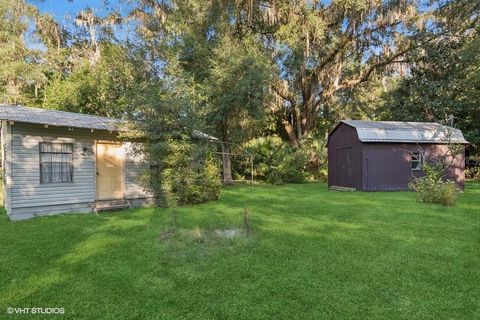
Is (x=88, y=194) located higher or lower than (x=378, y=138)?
lower

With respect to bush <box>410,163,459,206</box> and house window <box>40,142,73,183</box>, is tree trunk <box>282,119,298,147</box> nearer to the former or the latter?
bush <box>410,163,459,206</box>

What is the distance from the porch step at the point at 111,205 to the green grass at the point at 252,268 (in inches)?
66.7

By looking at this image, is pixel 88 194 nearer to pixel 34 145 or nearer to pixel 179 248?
pixel 34 145

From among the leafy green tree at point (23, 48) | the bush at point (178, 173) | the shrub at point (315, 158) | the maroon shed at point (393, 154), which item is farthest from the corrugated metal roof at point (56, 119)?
the shrub at point (315, 158)

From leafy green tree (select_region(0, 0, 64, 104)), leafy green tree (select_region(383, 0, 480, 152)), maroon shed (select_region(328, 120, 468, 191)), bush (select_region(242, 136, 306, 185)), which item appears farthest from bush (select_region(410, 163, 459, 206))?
leafy green tree (select_region(0, 0, 64, 104))

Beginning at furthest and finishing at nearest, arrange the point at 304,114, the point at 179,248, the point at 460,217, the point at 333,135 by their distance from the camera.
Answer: the point at 304,114, the point at 333,135, the point at 460,217, the point at 179,248

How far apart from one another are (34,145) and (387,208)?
918cm

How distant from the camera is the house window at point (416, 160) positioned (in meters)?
13.1

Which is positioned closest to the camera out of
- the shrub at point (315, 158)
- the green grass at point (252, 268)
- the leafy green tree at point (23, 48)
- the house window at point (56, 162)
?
the green grass at point (252, 268)

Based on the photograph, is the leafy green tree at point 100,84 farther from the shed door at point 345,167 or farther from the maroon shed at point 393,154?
the maroon shed at point 393,154

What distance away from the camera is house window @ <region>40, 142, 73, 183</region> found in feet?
27.4

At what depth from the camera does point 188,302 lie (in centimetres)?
332

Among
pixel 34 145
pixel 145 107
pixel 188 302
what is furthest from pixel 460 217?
pixel 34 145

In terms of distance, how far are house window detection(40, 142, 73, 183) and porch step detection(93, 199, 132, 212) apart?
101 cm
